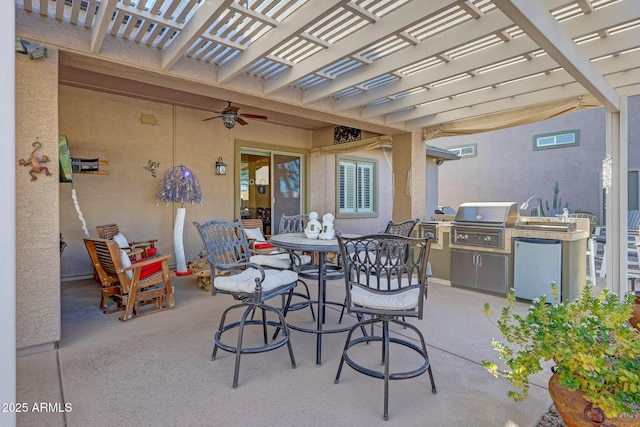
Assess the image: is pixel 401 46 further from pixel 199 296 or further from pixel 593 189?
pixel 593 189

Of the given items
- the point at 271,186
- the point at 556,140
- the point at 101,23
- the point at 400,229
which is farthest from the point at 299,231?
the point at 556,140

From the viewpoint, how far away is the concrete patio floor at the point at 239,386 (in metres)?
1.87

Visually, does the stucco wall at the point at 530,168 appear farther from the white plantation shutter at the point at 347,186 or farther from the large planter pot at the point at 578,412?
the large planter pot at the point at 578,412

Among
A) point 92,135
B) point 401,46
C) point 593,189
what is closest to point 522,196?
point 593,189

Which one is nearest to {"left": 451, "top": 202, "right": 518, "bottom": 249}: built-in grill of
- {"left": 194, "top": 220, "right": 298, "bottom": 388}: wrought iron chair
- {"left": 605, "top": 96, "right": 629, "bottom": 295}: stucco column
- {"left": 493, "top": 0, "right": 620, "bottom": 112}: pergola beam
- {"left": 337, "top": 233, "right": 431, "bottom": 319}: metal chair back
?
{"left": 605, "top": 96, "right": 629, "bottom": 295}: stucco column

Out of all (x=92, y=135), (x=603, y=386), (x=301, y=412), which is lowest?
(x=301, y=412)

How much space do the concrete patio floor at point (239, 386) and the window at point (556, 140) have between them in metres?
8.48

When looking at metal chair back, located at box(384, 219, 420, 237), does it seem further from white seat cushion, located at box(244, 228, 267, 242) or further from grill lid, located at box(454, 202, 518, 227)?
white seat cushion, located at box(244, 228, 267, 242)

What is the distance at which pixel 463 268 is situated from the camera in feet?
15.2

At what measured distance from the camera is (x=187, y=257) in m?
6.08

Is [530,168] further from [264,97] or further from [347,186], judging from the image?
[264,97]

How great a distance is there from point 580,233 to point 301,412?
3.80m

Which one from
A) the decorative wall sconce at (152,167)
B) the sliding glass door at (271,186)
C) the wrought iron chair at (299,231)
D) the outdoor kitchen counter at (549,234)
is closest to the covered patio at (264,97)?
the outdoor kitchen counter at (549,234)

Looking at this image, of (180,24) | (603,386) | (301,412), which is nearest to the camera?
(603,386)
